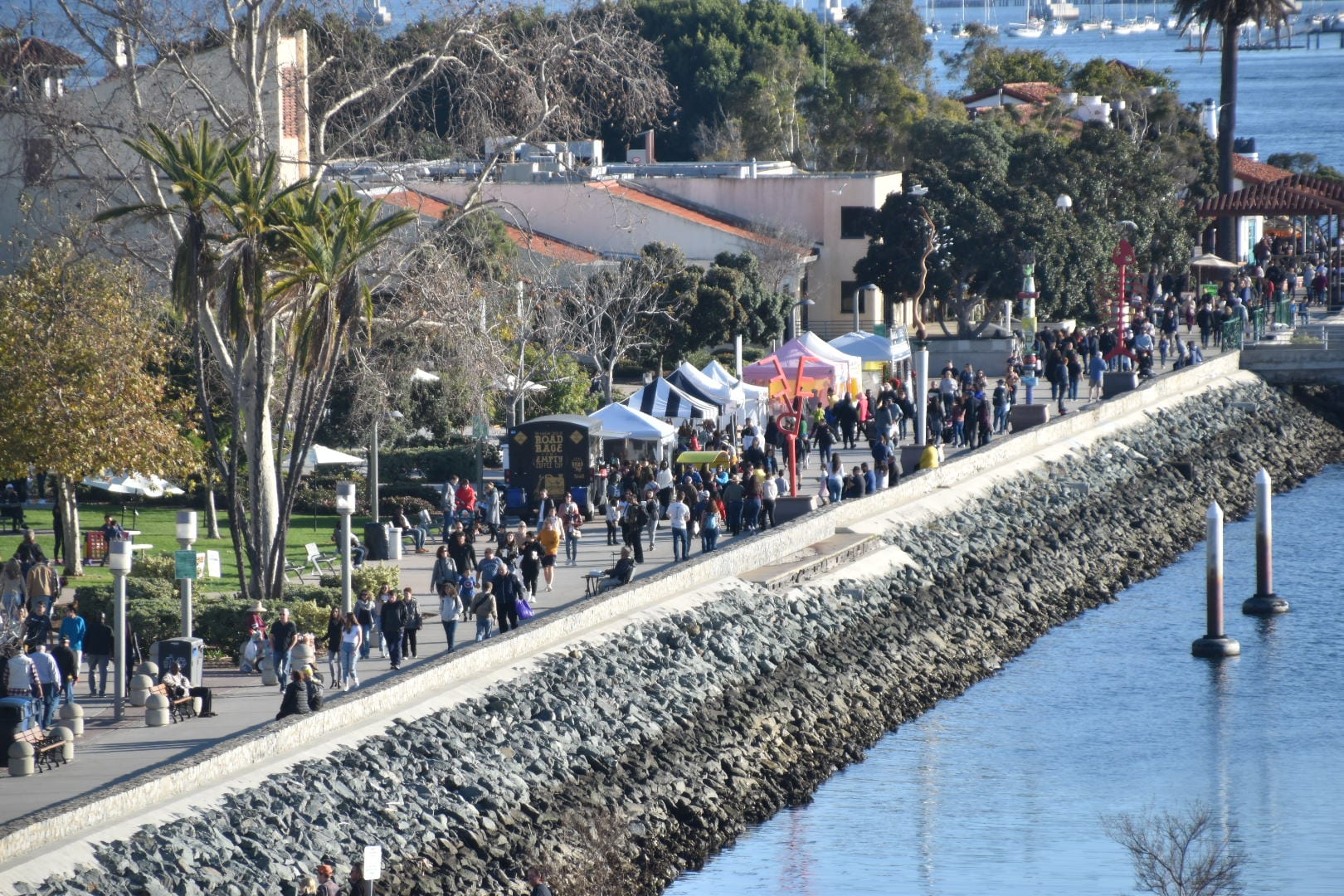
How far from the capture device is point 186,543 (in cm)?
2528

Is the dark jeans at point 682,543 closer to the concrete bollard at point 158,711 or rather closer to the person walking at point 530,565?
the person walking at point 530,565

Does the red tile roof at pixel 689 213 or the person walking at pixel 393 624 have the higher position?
the red tile roof at pixel 689 213

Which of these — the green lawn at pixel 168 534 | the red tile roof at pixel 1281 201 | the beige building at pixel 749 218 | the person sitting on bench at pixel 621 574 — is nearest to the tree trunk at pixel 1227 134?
the red tile roof at pixel 1281 201

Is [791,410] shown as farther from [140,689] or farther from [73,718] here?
[73,718]

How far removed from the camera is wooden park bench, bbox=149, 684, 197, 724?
22500 millimetres

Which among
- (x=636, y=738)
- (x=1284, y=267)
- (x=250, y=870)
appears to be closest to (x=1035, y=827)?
(x=636, y=738)

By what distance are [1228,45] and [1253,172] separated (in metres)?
16.1

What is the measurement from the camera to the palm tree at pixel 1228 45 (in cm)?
7050

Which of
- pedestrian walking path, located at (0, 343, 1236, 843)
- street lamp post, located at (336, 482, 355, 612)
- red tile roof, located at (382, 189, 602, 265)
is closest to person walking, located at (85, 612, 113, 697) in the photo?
pedestrian walking path, located at (0, 343, 1236, 843)

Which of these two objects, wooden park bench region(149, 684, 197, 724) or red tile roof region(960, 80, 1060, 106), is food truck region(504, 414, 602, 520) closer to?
wooden park bench region(149, 684, 197, 724)

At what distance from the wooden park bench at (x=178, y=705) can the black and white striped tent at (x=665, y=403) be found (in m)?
18.6

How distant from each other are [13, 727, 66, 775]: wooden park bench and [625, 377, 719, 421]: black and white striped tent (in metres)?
20.8

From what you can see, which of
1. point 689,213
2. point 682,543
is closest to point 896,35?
point 689,213

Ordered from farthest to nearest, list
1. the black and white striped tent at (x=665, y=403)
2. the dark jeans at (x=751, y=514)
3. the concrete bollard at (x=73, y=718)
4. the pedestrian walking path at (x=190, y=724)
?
the black and white striped tent at (x=665, y=403) → the dark jeans at (x=751, y=514) → the concrete bollard at (x=73, y=718) → the pedestrian walking path at (x=190, y=724)
